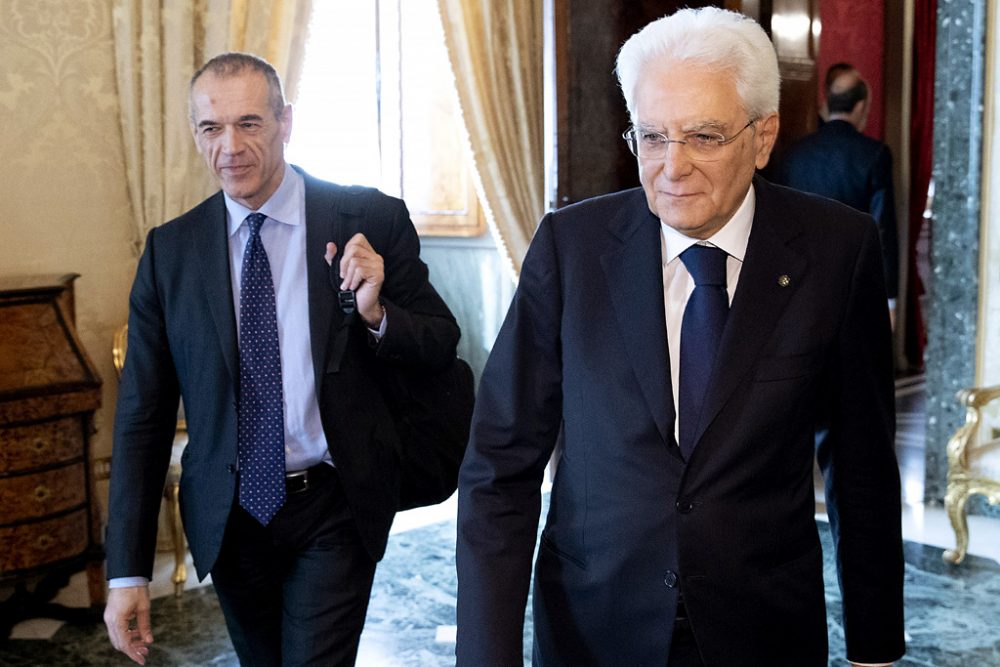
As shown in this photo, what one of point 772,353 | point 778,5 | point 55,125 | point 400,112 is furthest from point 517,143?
point 772,353

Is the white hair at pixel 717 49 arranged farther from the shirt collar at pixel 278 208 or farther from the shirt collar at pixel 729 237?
the shirt collar at pixel 278 208

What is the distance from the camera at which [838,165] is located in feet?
18.1

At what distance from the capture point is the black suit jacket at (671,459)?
4.58 ft

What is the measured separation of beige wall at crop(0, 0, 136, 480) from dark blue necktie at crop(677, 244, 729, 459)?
11.9 ft

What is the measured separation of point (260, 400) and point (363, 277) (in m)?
0.31

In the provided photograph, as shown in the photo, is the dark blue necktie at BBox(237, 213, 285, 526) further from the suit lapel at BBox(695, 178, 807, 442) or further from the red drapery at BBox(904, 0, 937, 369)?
the red drapery at BBox(904, 0, 937, 369)

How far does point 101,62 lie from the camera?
4496mm

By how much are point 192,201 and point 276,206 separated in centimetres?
268

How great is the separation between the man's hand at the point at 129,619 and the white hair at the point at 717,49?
1.32 m

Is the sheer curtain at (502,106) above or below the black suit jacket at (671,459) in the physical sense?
above

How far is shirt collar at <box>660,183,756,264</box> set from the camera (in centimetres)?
146

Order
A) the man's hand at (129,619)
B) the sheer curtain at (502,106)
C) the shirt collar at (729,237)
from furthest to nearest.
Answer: the sheer curtain at (502,106), the man's hand at (129,619), the shirt collar at (729,237)

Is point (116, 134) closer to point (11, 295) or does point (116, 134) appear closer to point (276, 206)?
point (11, 295)

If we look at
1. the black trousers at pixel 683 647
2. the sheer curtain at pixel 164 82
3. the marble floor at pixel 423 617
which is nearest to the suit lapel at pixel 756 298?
the black trousers at pixel 683 647
